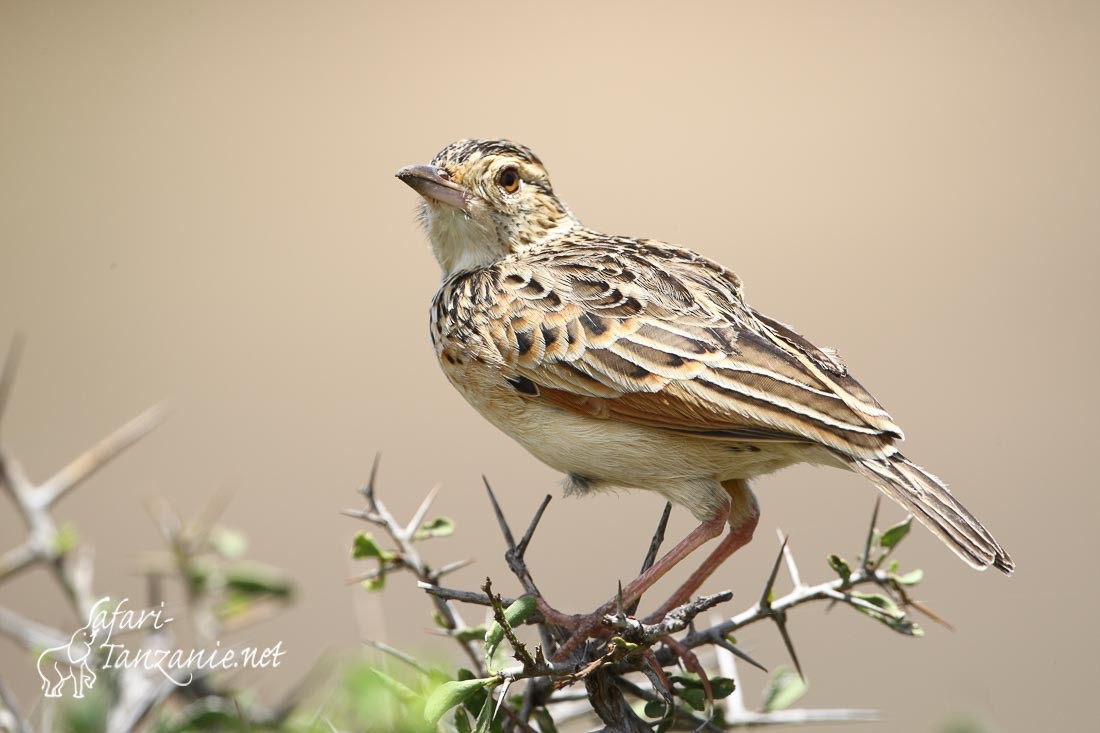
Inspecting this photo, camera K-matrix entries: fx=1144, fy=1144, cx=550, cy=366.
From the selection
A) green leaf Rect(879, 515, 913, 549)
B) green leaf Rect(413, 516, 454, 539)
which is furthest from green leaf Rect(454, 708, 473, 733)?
green leaf Rect(879, 515, 913, 549)

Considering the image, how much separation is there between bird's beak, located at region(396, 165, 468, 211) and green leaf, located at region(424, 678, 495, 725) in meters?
2.91

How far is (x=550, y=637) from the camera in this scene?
12.6 feet

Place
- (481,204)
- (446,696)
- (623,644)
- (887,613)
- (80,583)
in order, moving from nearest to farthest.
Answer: (446,696) < (623,644) < (887,613) < (80,583) < (481,204)

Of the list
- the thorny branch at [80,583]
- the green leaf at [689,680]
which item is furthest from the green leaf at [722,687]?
the thorny branch at [80,583]

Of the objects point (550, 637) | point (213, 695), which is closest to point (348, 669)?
point (213, 695)

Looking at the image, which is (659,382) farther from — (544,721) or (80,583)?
(80,583)

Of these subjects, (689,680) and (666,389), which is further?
(666,389)

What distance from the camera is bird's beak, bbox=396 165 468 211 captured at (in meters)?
5.12

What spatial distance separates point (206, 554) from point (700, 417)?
1852 millimetres

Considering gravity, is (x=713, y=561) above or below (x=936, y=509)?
below

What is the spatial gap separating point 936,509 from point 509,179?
2692 millimetres

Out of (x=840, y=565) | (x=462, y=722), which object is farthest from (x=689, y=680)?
(x=462, y=722)

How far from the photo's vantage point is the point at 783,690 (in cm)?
364

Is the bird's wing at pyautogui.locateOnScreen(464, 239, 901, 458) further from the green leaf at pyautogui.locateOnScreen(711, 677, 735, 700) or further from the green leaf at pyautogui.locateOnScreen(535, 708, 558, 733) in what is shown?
the green leaf at pyautogui.locateOnScreen(535, 708, 558, 733)
